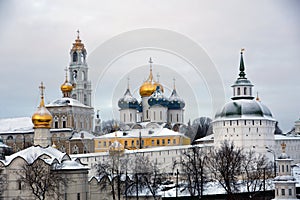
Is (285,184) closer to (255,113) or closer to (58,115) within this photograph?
(255,113)

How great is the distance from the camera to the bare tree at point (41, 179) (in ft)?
156

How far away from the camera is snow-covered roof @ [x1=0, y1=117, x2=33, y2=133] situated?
83812 millimetres

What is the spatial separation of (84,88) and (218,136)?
26.7 metres

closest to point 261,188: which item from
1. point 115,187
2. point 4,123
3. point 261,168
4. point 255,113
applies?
point 261,168

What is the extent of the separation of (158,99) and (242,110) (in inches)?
681

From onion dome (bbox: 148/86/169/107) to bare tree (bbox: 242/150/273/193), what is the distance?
18.7 meters

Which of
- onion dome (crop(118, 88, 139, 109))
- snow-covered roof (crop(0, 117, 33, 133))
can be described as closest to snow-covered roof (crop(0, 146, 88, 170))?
snow-covered roof (crop(0, 117, 33, 133))

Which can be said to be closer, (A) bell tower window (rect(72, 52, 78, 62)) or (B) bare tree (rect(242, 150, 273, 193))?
(B) bare tree (rect(242, 150, 273, 193))

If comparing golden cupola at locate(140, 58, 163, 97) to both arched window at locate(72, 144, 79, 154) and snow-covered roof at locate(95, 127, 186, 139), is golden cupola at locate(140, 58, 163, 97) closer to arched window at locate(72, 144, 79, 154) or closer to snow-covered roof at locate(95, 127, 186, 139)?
snow-covered roof at locate(95, 127, 186, 139)

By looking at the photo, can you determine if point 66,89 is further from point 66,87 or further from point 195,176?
point 195,176

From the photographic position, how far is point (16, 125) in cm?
8506

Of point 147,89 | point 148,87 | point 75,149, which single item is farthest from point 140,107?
point 75,149

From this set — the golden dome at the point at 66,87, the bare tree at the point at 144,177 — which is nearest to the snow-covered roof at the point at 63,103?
the golden dome at the point at 66,87

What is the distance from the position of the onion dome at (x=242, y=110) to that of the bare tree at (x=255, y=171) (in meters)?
3.25
